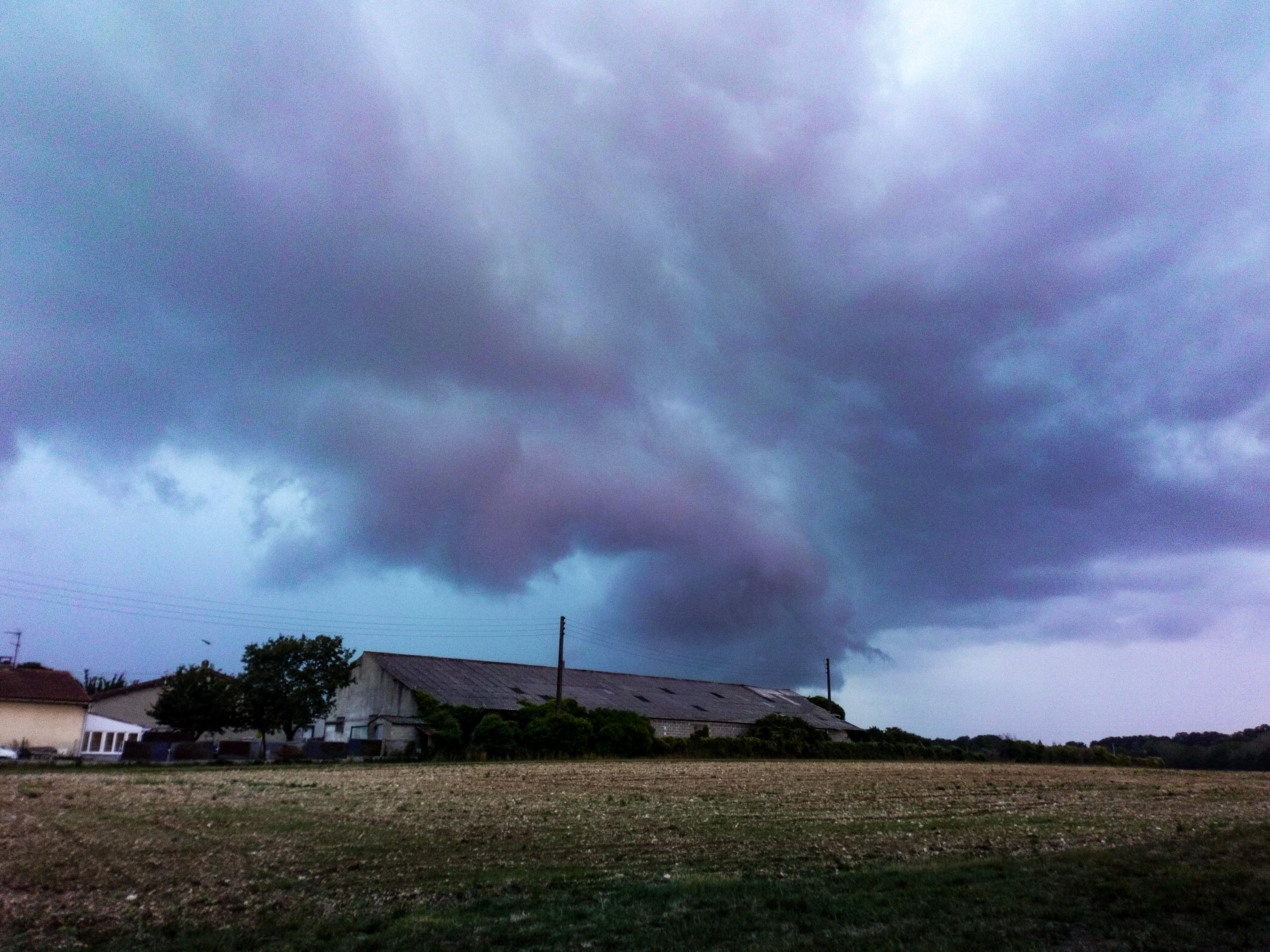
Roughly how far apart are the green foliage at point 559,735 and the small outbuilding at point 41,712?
93.0ft

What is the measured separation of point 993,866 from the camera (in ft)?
38.0

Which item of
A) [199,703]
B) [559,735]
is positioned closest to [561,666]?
[559,735]

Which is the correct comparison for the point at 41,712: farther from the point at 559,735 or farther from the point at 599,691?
the point at 599,691

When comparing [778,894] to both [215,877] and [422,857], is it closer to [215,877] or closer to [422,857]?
[422,857]

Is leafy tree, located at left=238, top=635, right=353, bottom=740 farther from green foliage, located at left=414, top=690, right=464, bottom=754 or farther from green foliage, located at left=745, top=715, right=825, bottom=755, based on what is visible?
green foliage, located at left=745, top=715, right=825, bottom=755

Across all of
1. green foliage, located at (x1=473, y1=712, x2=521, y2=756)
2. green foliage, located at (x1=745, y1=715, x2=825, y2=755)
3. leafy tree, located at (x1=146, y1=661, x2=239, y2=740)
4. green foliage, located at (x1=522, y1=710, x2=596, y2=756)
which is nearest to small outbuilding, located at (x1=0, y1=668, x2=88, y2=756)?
leafy tree, located at (x1=146, y1=661, x2=239, y2=740)

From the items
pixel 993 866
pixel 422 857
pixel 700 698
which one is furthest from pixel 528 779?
pixel 700 698

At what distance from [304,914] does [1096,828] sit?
13811mm

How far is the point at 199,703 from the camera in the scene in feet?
178

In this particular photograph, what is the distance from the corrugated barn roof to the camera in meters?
67.6

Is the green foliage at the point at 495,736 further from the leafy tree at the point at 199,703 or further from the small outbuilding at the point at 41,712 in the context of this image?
the small outbuilding at the point at 41,712

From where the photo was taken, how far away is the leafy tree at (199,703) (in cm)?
5403

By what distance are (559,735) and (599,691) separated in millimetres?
19715

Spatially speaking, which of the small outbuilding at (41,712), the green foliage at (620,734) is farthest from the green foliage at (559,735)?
the small outbuilding at (41,712)
